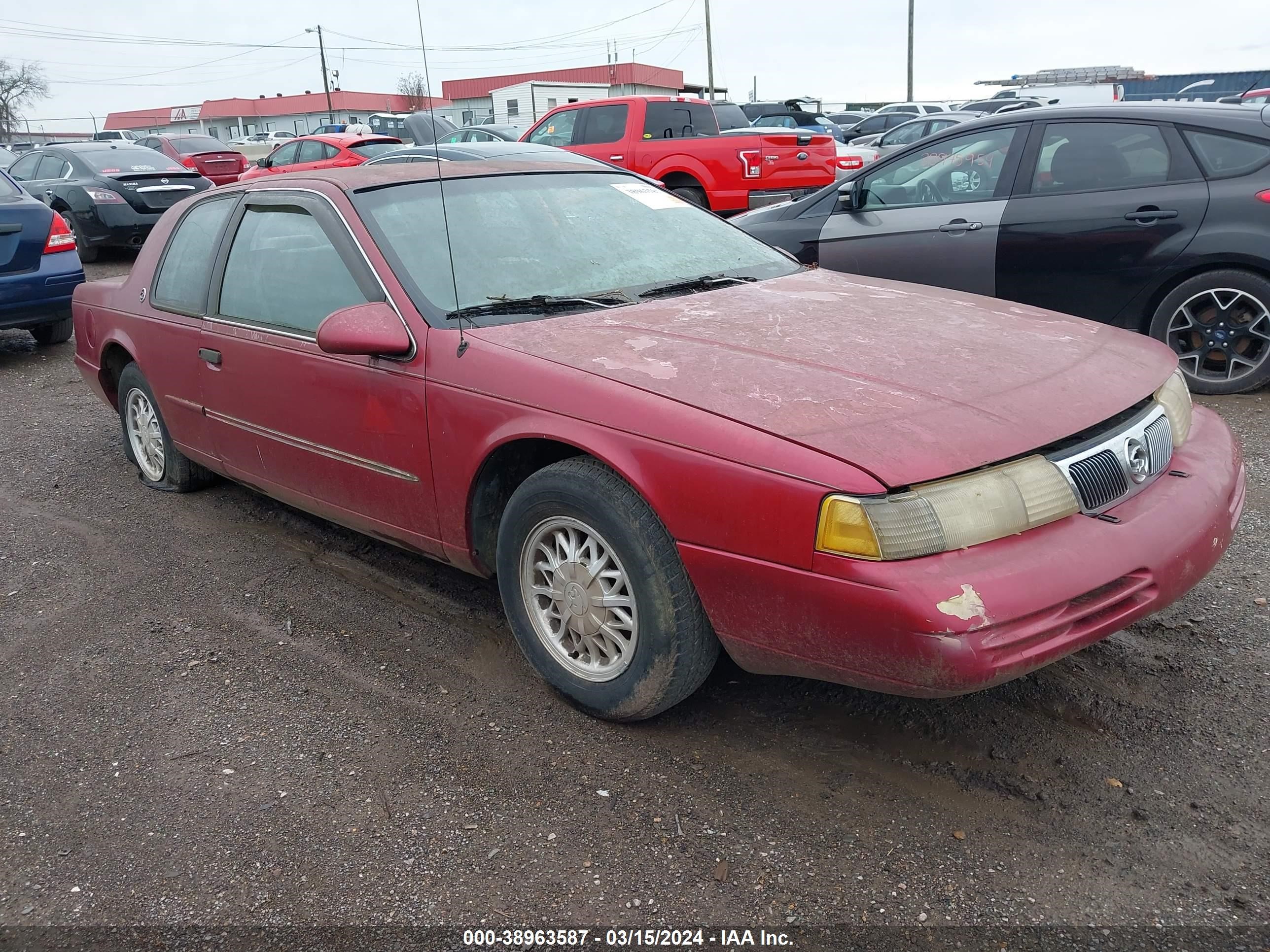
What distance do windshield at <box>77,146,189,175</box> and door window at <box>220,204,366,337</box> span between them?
401 inches

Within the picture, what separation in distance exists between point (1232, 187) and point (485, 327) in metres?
4.41

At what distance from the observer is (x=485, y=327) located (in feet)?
9.93

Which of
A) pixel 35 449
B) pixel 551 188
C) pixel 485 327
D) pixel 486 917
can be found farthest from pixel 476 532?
pixel 35 449

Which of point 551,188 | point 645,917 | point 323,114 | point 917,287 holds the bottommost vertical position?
point 645,917

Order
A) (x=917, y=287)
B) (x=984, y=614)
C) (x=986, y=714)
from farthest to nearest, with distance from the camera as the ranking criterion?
1. (x=917, y=287)
2. (x=986, y=714)
3. (x=984, y=614)

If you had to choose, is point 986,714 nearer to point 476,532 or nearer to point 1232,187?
point 476,532

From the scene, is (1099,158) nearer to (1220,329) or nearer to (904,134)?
(1220,329)

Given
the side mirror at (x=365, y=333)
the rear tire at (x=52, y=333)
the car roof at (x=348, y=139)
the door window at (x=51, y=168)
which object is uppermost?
the car roof at (x=348, y=139)

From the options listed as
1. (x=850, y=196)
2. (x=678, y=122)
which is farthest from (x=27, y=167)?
(x=850, y=196)

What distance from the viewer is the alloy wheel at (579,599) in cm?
268

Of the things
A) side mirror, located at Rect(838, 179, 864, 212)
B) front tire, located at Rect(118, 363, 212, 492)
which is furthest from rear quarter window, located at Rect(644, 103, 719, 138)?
front tire, located at Rect(118, 363, 212, 492)

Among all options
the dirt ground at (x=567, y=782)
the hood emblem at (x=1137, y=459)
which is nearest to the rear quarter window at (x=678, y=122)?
the dirt ground at (x=567, y=782)

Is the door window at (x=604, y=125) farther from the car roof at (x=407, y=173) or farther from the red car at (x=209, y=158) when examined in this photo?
the car roof at (x=407, y=173)

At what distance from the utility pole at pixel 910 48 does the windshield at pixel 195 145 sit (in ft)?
94.4
